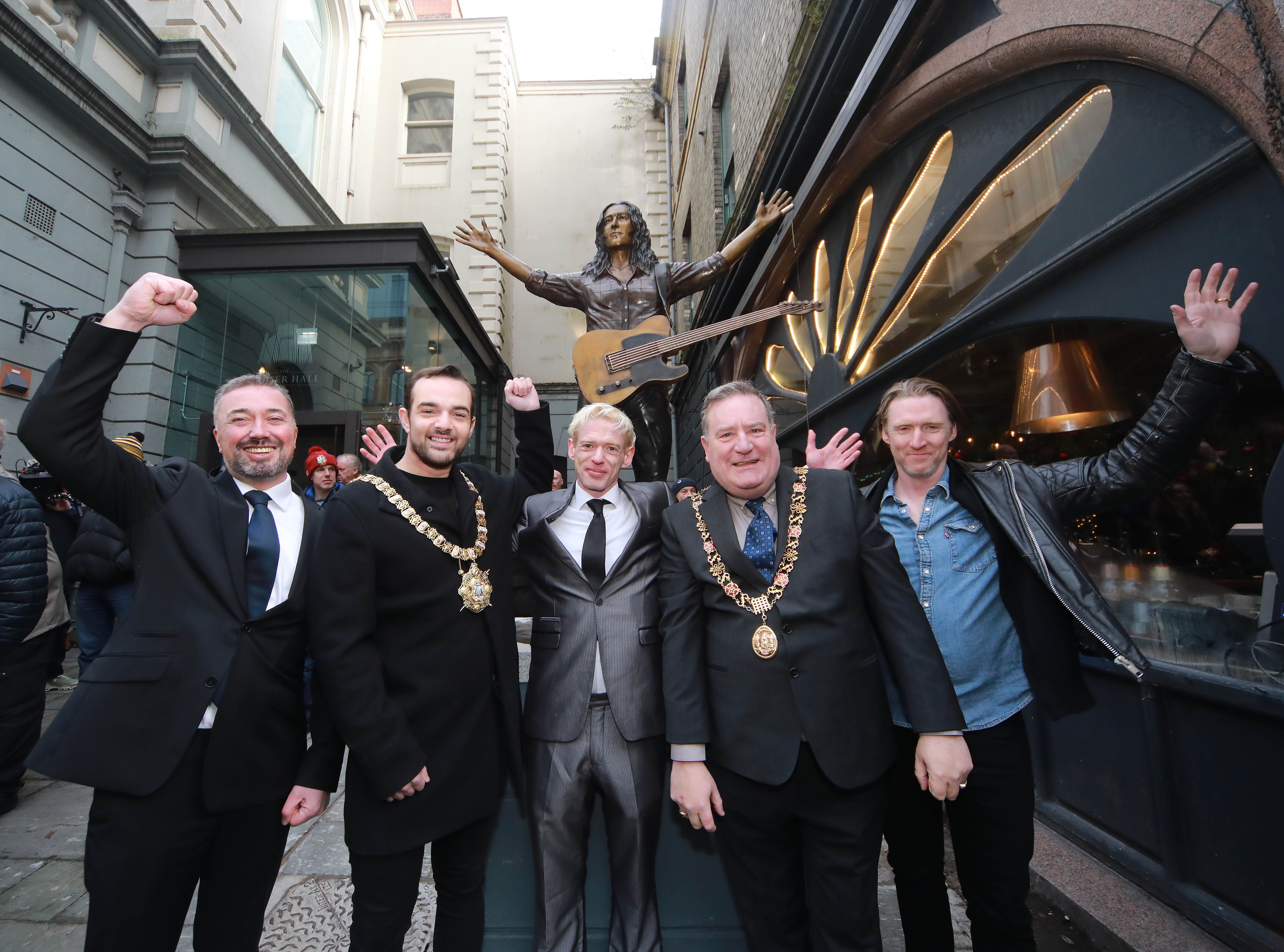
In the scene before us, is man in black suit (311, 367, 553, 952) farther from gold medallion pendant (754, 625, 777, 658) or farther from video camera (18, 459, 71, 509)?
video camera (18, 459, 71, 509)

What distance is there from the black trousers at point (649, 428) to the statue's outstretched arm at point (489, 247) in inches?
45.7

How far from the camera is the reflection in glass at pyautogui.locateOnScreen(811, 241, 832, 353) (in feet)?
15.9

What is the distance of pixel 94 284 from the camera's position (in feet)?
25.7

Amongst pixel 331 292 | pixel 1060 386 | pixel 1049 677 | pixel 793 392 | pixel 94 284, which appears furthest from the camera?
pixel 331 292

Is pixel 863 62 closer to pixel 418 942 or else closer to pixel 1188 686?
pixel 1188 686

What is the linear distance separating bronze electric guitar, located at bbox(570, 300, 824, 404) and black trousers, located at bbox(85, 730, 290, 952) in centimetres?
236

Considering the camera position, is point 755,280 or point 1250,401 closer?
point 1250,401

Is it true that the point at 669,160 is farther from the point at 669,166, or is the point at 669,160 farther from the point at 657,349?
the point at 657,349

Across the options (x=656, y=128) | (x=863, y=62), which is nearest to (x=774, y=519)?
(x=863, y=62)

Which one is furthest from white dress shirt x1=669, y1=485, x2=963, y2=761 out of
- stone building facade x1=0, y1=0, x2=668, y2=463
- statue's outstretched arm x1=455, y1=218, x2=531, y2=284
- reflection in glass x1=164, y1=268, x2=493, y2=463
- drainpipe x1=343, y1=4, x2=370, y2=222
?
drainpipe x1=343, y1=4, x2=370, y2=222

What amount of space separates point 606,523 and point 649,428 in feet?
4.25

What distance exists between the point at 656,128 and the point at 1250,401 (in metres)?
17.1

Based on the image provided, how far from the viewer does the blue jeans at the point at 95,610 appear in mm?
4246

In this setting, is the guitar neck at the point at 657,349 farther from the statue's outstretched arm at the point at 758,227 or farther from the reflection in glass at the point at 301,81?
the reflection in glass at the point at 301,81
